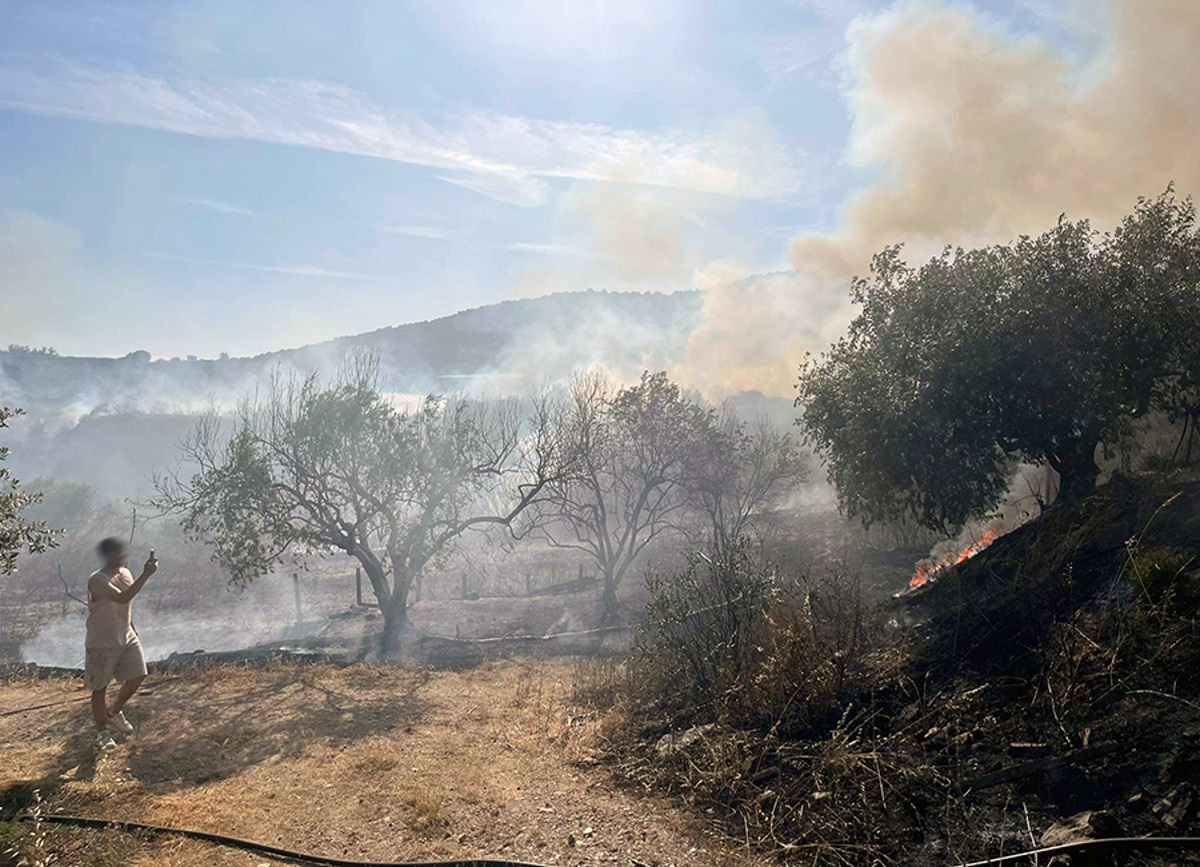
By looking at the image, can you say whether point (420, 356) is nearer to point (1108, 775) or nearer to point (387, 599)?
point (387, 599)

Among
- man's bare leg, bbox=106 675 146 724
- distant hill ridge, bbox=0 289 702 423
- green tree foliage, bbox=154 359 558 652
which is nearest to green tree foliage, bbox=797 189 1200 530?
green tree foliage, bbox=154 359 558 652

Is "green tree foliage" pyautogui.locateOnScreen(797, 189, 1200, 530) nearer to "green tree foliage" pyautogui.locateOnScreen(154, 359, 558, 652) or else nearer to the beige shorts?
"green tree foliage" pyautogui.locateOnScreen(154, 359, 558, 652)

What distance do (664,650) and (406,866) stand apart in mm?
4780

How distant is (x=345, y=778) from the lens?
7180 millimetres

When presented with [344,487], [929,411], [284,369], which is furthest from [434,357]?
[929,411]

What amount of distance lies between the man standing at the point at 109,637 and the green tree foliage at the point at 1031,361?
1162 cm

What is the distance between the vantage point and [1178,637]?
240 inches

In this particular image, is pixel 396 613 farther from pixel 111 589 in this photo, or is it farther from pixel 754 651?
pixel 754 651

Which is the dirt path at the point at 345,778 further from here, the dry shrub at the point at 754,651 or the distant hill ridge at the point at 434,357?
the distant hill ridge at the point at 434,357

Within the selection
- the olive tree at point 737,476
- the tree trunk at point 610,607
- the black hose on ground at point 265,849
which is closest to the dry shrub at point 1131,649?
the black hose on ground at point 265,849

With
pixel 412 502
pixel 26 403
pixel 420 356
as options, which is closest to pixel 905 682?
pixel 412 502

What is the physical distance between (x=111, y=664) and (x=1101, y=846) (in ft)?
28.7

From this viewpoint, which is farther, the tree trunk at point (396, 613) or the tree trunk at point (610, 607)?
the tree trunk at point (610, 607)

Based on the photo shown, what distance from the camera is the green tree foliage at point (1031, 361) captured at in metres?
11.7
